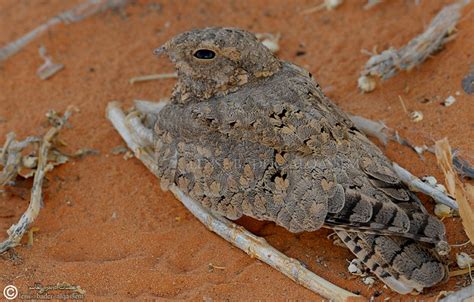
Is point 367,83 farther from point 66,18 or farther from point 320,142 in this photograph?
point 66,18

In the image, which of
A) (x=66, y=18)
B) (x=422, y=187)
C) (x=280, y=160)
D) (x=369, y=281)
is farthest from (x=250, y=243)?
(x=66, y=18)

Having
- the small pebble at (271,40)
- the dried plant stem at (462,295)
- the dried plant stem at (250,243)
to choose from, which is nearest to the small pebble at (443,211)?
the dried plant stem at (462,295)

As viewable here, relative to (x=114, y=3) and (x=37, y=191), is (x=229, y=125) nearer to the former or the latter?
(x=37, y=191)

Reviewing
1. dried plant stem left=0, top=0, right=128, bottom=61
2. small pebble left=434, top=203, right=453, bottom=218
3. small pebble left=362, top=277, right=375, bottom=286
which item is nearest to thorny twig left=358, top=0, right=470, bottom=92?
small pebble left=434, top=203, right=453, bottom=218

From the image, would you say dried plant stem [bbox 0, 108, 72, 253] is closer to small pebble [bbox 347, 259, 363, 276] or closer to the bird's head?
the bird's head

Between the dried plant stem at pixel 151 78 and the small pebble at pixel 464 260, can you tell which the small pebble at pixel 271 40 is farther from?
the small pebble at pixel 464 260

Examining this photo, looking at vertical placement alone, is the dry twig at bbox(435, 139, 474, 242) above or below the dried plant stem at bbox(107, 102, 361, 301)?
above

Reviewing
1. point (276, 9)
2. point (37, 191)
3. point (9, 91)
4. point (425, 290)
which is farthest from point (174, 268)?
point (276, 9)
